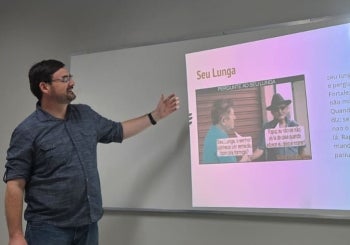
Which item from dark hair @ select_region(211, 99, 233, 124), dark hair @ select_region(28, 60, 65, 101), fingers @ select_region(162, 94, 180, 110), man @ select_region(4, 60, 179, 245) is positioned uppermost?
dark hair @ select_region(28, 60, 65, 101)

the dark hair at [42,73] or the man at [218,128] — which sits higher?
the dark hair at [42,73]

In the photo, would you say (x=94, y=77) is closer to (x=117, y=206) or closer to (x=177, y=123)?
(x=177, y=123)

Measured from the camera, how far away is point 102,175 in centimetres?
230

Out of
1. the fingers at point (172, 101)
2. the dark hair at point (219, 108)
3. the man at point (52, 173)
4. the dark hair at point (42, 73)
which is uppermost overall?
the dark hair at point (42, 73)

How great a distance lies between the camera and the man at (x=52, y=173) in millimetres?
1625

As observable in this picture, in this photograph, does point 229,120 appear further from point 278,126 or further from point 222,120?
point 278,126

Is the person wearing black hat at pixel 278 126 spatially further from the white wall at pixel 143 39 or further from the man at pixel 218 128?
the white wall at pixel 143 39

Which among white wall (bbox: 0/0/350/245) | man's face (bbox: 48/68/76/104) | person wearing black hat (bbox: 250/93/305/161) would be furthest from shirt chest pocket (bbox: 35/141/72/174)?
person wearing black hat (bbox: 250/93/305/161)

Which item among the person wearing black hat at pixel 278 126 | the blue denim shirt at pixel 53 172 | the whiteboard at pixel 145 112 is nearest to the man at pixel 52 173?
the blue denim shirt at pixel 53 172

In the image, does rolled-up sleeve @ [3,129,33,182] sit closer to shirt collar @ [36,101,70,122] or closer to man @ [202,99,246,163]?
shirt collar @ [36,101,70,122]

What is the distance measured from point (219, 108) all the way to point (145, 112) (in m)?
0.51

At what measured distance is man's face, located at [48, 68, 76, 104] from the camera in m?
1.78

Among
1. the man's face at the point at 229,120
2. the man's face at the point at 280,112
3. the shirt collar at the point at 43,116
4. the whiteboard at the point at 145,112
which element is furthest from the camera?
the whiteboard at the point at 145,112

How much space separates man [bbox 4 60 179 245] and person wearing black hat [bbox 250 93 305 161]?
95 cm
